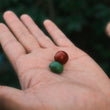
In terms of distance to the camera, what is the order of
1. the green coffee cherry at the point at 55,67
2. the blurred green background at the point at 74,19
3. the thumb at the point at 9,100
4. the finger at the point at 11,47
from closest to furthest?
the thumb at the point at 9,100
the green coffee cherry at the point at 55,67
the finger at the point at 11,47
the blurred green background at the point at 74,19

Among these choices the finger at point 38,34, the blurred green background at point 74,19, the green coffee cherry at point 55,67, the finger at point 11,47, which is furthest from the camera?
the blurred green background at point 74,19

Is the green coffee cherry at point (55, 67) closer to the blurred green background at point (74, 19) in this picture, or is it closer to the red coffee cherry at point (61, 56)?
the red coffee cherry at point (61, 56)

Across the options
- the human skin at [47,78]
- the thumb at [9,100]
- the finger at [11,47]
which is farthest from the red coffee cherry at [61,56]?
the thumb at [9,100]

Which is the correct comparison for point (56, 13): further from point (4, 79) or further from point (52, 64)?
point (52, 64)

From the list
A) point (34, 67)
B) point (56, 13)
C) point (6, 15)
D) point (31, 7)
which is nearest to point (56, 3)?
point (56, 13)

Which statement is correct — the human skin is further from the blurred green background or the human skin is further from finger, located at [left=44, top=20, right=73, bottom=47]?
the blurred green background

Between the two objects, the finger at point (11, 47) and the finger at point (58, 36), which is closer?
the finger at point (11, 47)

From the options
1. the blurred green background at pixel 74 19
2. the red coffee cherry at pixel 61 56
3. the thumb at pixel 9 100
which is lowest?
the blurred green background at pixel 74 19
